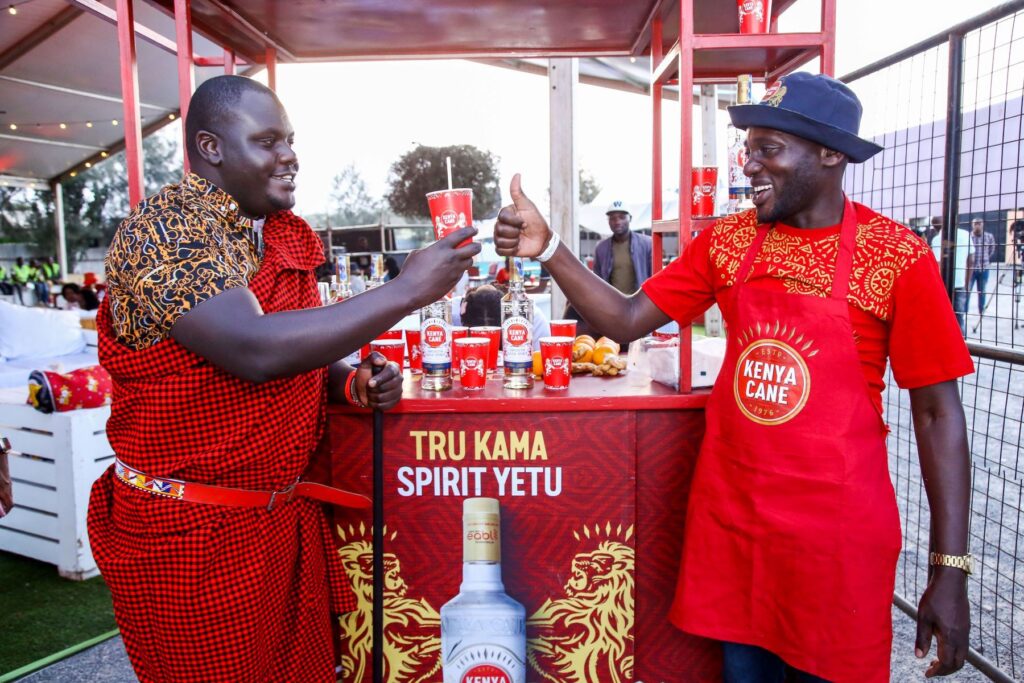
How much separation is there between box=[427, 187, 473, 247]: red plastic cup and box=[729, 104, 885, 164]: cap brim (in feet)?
2.54

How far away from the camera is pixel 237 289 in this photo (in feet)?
4.85

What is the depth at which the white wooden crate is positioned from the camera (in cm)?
395

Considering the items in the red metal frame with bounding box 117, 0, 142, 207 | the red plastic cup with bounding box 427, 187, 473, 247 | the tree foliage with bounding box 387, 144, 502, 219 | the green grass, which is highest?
the tree foliage with bounding box 387, 144, 502, 219

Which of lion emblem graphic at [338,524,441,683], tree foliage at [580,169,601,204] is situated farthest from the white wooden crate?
tree foliage at [580,169,601,204]

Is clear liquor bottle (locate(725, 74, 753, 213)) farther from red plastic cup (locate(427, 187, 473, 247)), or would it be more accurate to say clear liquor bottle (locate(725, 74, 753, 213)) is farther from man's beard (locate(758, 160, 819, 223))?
red plastic cup (locate(427, 187, 473, 247))

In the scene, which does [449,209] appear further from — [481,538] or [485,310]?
[485,310]

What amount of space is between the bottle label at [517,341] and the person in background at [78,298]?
39.5 ft

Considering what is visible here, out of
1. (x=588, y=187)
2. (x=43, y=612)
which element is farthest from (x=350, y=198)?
(x=43, y=612)

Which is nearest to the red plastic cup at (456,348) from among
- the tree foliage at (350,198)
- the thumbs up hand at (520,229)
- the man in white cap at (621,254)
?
the thumbs up hand at (520,229)

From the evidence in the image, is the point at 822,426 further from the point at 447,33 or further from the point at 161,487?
the point at 447,33

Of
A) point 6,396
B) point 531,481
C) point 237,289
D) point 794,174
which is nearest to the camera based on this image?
point 237,289

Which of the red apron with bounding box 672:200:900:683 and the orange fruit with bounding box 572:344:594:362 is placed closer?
the red apron with bounding box 672:200:900:683

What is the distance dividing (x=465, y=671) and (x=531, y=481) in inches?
25.1

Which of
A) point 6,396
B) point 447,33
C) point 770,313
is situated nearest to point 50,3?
point 6,396
